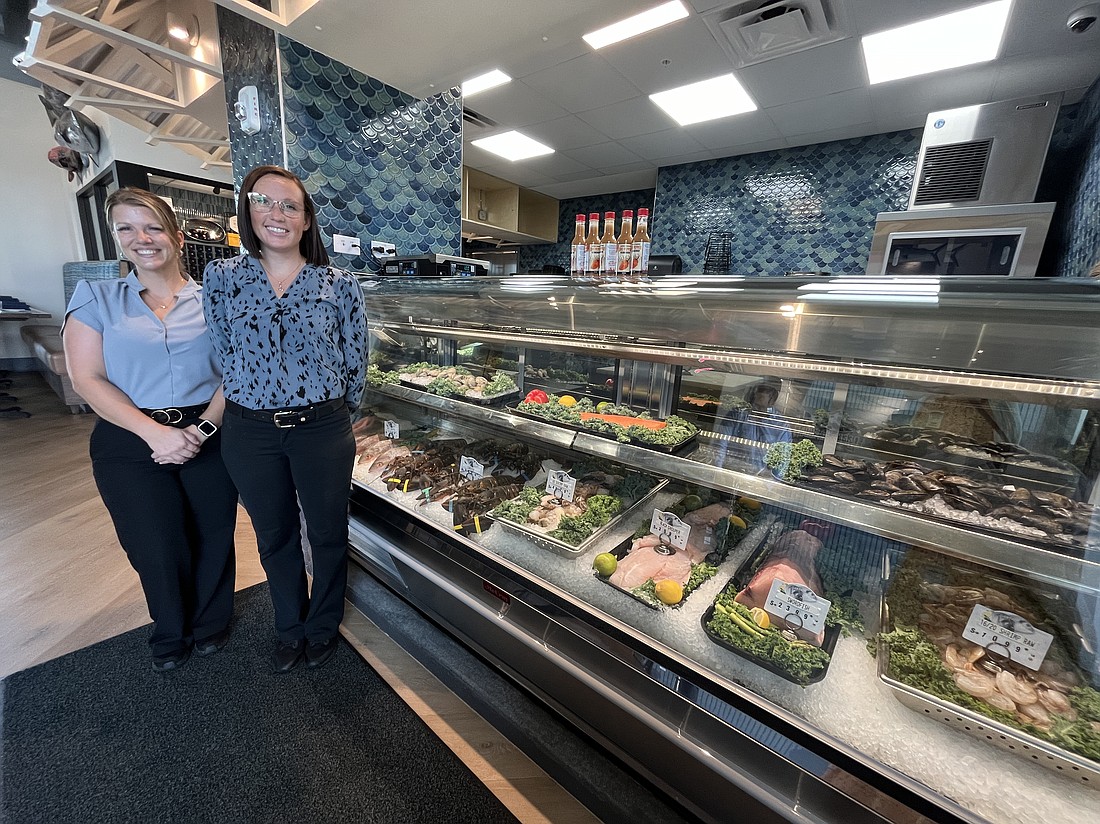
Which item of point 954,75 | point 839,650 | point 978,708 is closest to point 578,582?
point 839,650

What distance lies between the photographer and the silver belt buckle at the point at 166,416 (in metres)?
1.78

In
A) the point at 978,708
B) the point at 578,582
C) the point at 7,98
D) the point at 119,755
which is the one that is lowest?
the point at 119,755

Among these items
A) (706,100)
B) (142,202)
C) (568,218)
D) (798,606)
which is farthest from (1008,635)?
(568,218)

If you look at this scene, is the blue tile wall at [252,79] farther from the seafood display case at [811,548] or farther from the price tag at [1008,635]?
the price tag at [1008,635]

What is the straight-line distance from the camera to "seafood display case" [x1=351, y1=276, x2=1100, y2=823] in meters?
1.04

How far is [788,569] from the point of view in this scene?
152cm

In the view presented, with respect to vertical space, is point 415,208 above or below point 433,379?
above

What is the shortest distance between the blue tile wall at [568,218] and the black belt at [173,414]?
6.56 m

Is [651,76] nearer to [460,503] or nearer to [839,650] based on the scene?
[460,503]

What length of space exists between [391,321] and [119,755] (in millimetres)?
2386

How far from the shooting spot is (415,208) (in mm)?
3803

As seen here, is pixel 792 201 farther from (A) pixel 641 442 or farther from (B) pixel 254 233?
(B) pixel 254 233

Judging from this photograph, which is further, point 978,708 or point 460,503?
point 460,503

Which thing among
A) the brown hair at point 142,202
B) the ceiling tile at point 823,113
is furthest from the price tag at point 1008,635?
the ceiling tile at point 823,113
